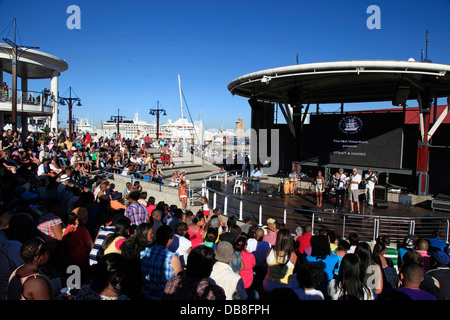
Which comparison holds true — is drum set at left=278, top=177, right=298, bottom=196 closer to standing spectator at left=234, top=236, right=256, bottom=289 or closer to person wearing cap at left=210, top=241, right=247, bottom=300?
standing spectator at left=234, top=236, right=256, bottom=289

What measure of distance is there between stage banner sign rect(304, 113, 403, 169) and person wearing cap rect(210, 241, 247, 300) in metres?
Result: 15.6

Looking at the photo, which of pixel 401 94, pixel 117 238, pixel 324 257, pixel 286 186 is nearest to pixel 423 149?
pixel 401 94

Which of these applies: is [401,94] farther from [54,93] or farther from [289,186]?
[54,93]

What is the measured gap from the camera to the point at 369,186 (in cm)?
1270

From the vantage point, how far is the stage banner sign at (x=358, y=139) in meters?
16.0

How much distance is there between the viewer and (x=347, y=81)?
1631 centimetres

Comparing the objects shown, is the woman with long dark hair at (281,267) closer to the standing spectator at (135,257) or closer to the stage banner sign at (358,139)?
the standing spectator at (135,257)

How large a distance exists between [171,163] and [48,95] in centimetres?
1258

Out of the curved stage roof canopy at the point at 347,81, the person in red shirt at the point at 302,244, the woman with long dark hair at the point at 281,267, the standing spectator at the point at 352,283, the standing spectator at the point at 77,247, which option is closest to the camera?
the standing spectator at the point at 352,283

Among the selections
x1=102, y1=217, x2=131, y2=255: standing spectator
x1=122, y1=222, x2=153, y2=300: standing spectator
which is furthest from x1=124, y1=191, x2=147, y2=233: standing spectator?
x1=122, y1=222, x2=153, y2=300: standing spectator

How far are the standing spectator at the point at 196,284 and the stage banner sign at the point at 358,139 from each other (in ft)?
53.3

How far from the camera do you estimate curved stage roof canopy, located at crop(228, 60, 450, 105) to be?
1200cm

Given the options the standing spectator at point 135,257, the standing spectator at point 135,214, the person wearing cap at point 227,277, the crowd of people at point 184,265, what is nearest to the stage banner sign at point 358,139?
the crowd of people at point 184,265
